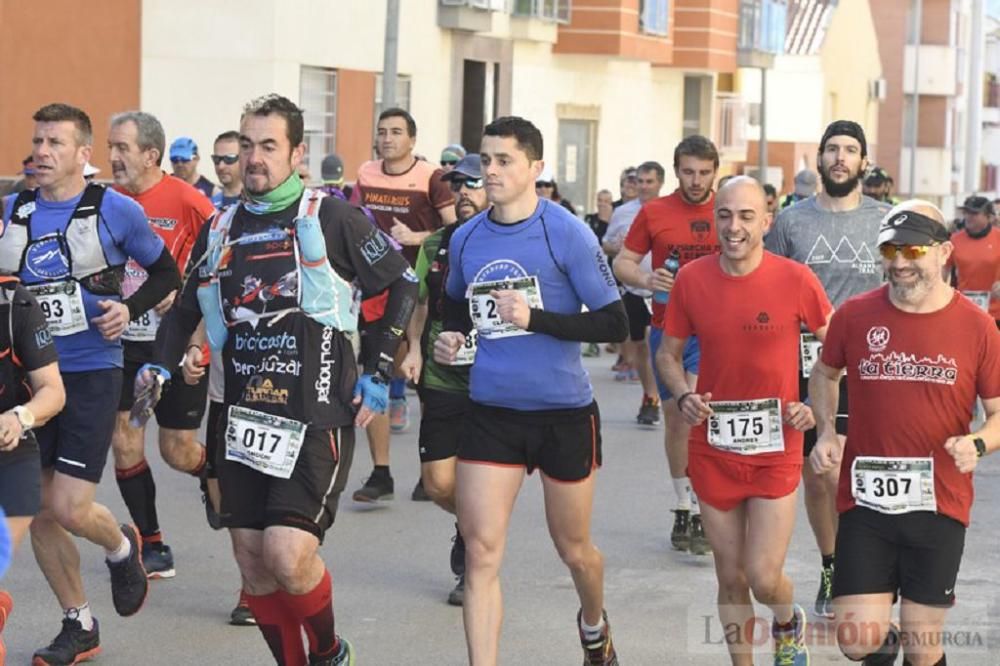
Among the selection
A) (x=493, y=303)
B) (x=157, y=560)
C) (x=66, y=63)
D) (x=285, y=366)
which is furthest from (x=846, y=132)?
(x=66, y=63)

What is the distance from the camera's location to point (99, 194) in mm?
8234

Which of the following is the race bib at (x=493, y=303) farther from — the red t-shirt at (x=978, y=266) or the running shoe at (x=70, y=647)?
the red t-shirt at (x=978, y=266)

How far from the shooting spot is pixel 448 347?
7246mm

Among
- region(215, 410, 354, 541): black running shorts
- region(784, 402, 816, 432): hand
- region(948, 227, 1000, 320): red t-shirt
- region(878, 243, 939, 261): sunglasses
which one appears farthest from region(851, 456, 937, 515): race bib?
region(948, 227, 1000, 320): red t-shirt

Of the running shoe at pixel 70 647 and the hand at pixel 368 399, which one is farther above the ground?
the hand at pixel 368 399

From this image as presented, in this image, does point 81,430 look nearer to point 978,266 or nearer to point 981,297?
point 981,297

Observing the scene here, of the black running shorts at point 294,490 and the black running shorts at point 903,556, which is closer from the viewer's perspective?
the black running shorts at point 903,556

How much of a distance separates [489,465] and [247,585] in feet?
3.32

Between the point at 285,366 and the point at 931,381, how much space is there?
2.17 metres

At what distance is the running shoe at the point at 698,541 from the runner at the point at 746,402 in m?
2.84

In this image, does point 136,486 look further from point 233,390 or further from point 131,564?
point 233,390

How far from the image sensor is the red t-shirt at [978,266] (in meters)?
18.0

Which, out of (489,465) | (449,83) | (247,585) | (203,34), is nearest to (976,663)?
(489,465)

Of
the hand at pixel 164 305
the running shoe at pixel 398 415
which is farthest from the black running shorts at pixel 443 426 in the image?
the running shoe at pixel 398 415
